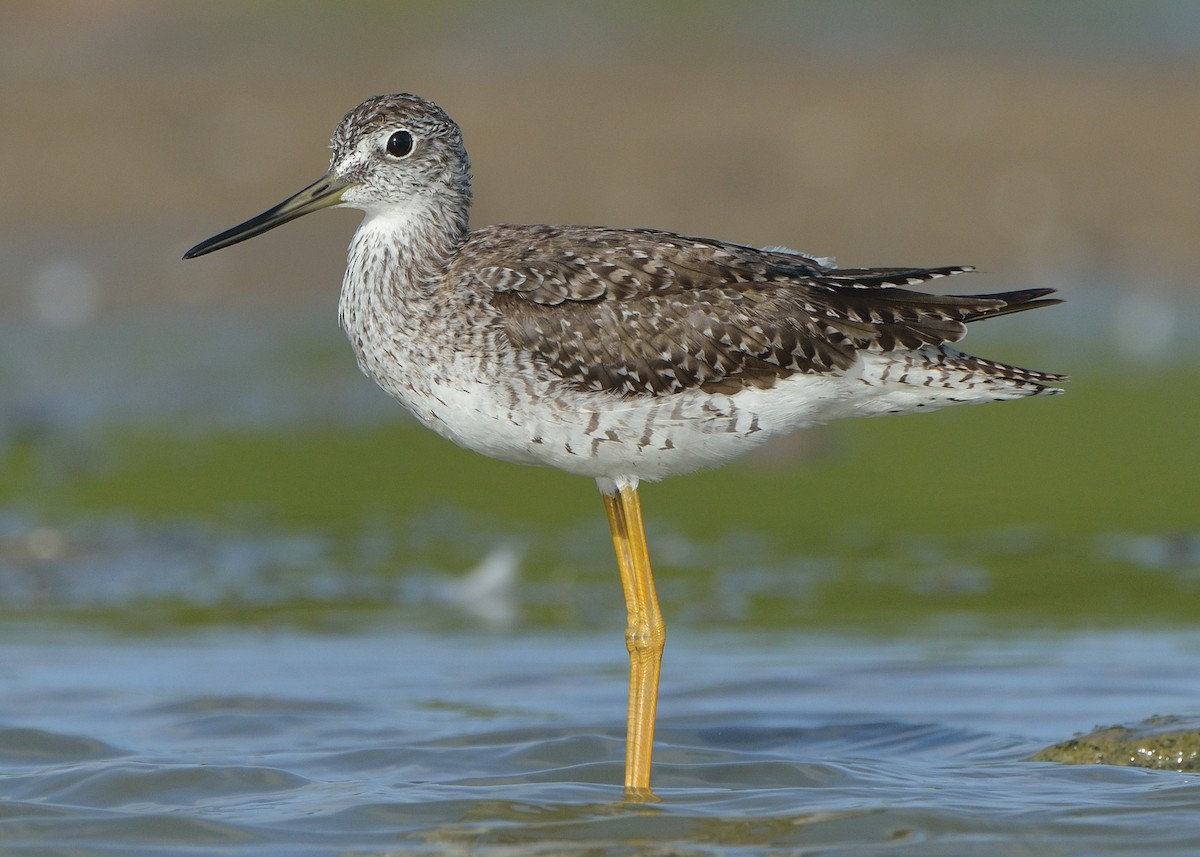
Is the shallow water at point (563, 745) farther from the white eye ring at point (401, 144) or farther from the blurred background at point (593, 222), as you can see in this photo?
the white eye ring at point (401, 144)

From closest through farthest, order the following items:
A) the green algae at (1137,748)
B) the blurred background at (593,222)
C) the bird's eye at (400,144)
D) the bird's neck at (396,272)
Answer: the bird's neck at (396,272)
the green algae at (1137,748)
the bird's eye at (400,144)
the blurred background at (593,222)

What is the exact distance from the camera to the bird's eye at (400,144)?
836cm

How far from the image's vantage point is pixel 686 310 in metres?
8.02

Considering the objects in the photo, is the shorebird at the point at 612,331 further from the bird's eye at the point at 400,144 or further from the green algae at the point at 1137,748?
the green algae at the point at 1137,748

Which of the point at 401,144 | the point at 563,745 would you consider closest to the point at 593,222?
the point at 401,144

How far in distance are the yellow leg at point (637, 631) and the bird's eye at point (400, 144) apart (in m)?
1.74

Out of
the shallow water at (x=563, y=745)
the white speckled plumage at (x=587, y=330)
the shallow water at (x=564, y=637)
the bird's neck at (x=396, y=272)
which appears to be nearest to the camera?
the shallow water at (x=563, y=745)

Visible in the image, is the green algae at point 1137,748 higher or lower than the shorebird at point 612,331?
lower

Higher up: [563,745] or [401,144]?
[401,144]

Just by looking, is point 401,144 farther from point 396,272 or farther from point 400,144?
point 396,272

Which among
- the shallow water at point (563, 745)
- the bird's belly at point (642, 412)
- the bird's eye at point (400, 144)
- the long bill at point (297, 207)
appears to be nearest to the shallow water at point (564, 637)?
the shallow water at point (563, 745)

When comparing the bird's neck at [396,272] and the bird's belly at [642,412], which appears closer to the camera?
the bird's belly at [642,412]

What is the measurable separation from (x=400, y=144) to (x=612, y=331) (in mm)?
1324

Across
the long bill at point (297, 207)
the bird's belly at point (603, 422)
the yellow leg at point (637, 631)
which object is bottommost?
the yellow leg at point (637, 631)
